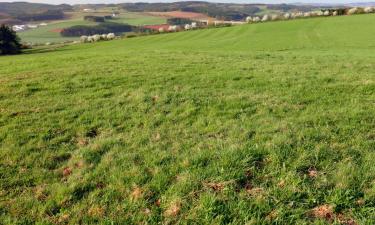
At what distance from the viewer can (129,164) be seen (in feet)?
20.9

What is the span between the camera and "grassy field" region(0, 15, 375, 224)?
513 centimetres

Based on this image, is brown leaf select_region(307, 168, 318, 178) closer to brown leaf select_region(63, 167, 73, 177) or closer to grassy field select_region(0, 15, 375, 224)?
grassy field select_region(0, 15, 375, 224)

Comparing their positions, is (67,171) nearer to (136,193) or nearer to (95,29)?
(136,193)

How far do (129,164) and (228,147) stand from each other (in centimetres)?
174

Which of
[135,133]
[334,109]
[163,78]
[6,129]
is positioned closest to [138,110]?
[135,133]

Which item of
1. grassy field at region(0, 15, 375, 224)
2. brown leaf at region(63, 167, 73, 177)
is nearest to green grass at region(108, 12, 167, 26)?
grassy field at region(0, 15, 375, 224)

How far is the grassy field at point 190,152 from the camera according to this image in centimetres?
513

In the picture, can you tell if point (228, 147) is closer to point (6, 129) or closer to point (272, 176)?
point (272, 176)

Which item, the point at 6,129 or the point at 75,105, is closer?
the point at 6,129

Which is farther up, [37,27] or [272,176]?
[272,176]

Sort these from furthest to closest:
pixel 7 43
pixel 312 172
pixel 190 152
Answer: pixel 7 43, pixel 190 152, pixel 312 172

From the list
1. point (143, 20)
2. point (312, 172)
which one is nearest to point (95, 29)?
point (143, 20)

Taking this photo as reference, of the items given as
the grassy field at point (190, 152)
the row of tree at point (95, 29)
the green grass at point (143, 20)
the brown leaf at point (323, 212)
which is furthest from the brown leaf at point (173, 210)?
the green grass at point (143, 20)

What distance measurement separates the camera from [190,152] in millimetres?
6734
